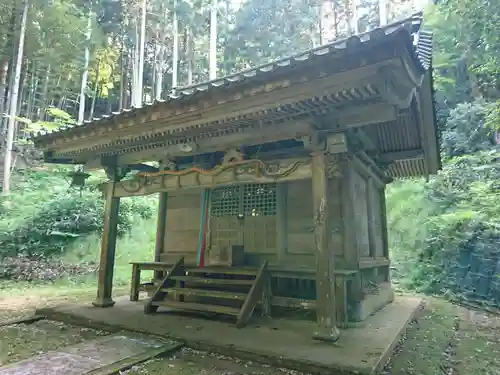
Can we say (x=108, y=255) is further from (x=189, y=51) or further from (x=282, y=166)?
(x=189, y=51)

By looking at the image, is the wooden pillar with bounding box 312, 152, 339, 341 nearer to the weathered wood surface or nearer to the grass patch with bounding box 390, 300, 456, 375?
the weathered wood surface

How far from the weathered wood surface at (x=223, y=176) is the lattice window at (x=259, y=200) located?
1.35 metres

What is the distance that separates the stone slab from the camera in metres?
3.24

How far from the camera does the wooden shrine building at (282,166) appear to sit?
3565mm

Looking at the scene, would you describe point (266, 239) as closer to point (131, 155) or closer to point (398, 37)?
point (131, 155)

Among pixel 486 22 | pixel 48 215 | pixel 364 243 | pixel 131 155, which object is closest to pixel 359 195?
pixel 364 243

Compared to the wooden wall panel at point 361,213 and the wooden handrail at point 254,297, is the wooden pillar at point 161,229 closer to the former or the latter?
the wooden handrail at point 254,297

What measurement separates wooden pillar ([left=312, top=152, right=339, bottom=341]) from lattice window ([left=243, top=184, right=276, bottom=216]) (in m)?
1.82

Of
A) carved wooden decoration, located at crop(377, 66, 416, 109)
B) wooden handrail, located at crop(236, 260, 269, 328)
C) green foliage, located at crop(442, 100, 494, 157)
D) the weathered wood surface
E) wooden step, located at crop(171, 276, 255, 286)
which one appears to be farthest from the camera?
green foliage, located at crop(442, 100, 494, 157)

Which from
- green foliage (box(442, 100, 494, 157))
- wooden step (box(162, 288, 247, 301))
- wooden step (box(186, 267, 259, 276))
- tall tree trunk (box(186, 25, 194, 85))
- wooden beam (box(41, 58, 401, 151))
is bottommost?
wooden step (box(162, 288, 247, 301))

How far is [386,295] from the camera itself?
277 inches

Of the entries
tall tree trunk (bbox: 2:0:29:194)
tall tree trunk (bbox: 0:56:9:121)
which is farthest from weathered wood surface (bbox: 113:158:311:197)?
tall tree trunk (bbox: 0:56:9:121)

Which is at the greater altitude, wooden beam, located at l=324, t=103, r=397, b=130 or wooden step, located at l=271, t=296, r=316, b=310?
wooden beam, located at l=324, t=103, r=397, b=130

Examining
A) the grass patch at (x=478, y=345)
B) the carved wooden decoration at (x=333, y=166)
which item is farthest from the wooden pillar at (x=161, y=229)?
the grass patch at (x=478, y=345)
